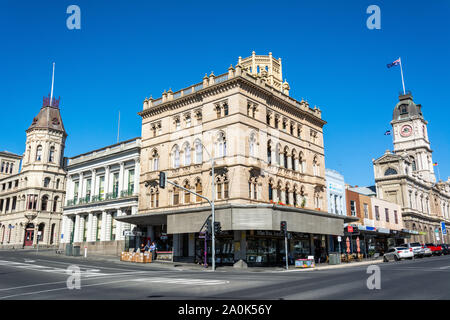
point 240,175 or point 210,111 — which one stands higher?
point 210,111

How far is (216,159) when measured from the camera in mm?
36812

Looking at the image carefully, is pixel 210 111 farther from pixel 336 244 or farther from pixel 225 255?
pixel 336 244

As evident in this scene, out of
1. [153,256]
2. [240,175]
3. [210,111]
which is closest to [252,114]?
[210,111]

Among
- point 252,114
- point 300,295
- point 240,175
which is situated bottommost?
point 300,295

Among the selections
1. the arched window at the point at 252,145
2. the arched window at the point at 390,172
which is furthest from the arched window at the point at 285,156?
the arched window at the point at 390,172

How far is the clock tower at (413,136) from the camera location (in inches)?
4119

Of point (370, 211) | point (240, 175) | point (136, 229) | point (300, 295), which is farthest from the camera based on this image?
point (370, 211)

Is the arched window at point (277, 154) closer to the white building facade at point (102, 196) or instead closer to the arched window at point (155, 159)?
the arched window at point (155, 159)

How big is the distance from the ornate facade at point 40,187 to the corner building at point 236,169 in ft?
118

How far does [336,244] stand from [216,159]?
20.8m

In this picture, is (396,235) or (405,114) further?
(405,114)

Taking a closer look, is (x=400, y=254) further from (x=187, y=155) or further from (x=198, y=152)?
(x=187, y=155)

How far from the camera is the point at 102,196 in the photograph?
50.6m

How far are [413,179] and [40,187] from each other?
76.6 m
